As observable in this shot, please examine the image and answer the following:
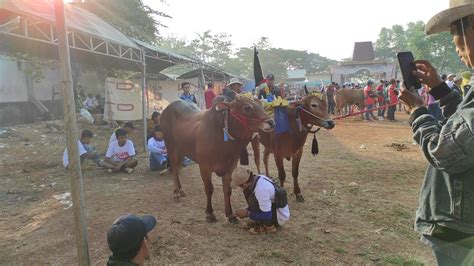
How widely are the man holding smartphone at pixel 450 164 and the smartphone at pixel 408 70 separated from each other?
93 mm

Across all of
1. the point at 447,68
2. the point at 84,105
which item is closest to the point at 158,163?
the point at 84,105

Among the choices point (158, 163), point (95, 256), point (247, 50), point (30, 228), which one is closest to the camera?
point (95, 256)

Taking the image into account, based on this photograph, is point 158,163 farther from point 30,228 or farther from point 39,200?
point 30,228

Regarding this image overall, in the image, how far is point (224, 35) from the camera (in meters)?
72.4

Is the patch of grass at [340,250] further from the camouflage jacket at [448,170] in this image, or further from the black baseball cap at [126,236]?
the black baseball cap at [126,236]

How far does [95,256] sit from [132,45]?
7.68 meters

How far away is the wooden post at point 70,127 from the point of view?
289cm

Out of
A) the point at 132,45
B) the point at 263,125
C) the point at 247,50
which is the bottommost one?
the point at 263,125

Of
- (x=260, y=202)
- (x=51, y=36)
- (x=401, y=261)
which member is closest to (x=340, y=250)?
(x=401, y=261)

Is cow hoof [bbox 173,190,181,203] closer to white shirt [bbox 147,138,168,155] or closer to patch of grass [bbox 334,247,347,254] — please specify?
white shirt [bbox 147,138,168,155]

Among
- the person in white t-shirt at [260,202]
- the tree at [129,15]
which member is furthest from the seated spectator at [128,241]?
the tree at [129,15]

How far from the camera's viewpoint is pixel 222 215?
5.20m

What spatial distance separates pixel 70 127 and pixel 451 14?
280cm

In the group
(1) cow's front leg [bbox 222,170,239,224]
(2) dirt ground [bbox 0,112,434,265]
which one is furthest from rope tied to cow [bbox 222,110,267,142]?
(2) dirt ground [bbox 0,112,434,265]
